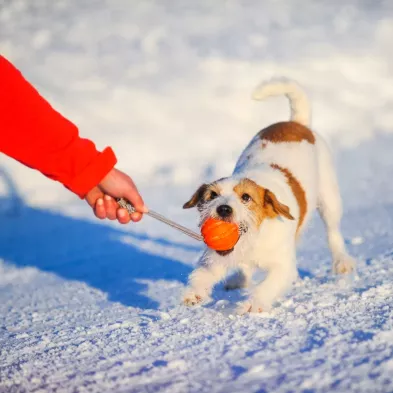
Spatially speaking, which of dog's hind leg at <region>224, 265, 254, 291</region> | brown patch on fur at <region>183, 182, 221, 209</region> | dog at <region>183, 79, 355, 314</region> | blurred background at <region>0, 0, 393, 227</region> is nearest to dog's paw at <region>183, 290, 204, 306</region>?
dog at <region>183, 79, 355, 314</region>

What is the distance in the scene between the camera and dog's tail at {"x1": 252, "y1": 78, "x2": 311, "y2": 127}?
17.7 feet

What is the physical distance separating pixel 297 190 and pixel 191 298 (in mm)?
1295

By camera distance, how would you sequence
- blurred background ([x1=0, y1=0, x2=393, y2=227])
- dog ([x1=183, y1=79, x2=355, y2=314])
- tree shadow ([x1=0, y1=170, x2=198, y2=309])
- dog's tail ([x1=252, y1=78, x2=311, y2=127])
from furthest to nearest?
blurred background ([x1=0, y1=0, x2=393, y2=227]) < dog's tail ([x1=252, y1=78, x2=311, y2=127]) < tree shadow ([x1=0, y1=170, x2=198, y2=309]) < dog ([x1=183, y1=79, x2=355, y2=314])

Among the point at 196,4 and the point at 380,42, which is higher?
the point at 196,4

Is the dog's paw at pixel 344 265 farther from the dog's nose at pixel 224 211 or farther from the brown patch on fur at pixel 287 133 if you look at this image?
the dog's nose at pixel 224 211

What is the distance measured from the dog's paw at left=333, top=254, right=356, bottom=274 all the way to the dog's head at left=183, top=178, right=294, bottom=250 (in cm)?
82

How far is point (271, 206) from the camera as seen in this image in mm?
4051

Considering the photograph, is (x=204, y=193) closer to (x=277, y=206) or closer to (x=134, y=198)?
(x=277, y=206)

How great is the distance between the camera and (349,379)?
2357 millimetres

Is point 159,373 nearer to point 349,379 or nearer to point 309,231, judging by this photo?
point 349,379

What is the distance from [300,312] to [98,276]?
2.20 metres

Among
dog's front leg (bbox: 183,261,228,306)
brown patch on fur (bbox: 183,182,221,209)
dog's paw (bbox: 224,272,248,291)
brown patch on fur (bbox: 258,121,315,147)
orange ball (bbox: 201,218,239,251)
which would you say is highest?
brown patch on fur (bbox: 258,121,315,147)

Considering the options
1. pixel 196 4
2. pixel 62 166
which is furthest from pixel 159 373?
pixel 196 4

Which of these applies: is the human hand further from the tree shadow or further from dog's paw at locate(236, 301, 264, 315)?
the tree shadow
